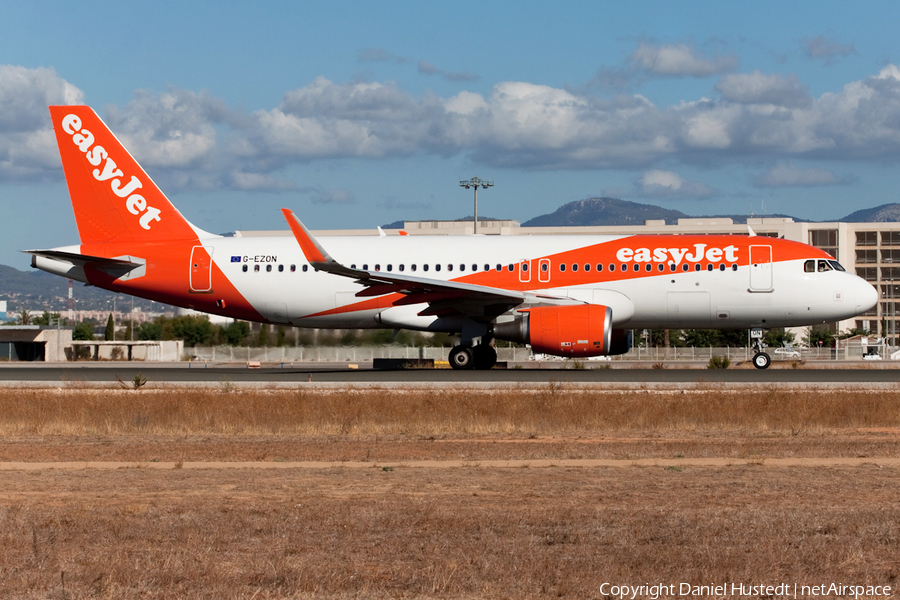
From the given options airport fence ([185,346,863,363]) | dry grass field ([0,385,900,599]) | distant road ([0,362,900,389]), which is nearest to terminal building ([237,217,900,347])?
airport fence ([185,346,863,363])

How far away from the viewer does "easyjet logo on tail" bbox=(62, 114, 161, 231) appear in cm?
3109

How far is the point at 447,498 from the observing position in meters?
9.58

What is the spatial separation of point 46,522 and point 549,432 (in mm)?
9783

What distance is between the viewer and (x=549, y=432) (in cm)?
1658

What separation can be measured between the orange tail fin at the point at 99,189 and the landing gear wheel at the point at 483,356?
34.1 feet

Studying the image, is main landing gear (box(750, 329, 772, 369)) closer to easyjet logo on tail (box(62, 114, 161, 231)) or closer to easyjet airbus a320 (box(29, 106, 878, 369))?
easyjet airbus a320 (box(29, 106, 878, 369))

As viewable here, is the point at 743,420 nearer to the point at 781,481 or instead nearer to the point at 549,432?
the point at 549,432

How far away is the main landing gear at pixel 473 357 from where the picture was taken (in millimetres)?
28625

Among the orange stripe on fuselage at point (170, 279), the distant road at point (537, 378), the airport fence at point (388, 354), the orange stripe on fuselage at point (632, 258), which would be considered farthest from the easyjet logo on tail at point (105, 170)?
the orange stripe on fuselage at point (632, 258)

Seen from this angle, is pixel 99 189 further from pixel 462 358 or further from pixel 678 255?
pixel 678 255

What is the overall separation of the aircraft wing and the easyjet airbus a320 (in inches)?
2.1

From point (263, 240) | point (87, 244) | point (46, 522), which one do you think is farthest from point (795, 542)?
point (87, 244)

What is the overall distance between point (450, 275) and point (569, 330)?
506 cm

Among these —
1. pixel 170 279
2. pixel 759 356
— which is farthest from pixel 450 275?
pixel 759 356
